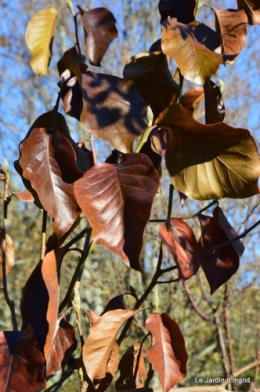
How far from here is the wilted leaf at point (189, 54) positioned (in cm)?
94

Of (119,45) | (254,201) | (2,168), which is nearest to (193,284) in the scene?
(254,201)

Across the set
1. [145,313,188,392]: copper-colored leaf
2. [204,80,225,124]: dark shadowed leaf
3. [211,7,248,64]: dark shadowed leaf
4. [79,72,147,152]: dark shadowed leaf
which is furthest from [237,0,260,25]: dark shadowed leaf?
[145,313,188,392]: copper-colored leaf

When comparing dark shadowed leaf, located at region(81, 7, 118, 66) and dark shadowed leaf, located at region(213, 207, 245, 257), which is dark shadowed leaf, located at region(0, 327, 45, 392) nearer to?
dark shadowed leaf, located at region(213, 207, 245, 257)

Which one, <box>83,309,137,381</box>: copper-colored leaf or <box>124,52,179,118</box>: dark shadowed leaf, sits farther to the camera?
<box>124,52,179,118</box>: dark shadowed leaf

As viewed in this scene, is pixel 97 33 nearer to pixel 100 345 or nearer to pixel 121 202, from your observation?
pixel 121 202

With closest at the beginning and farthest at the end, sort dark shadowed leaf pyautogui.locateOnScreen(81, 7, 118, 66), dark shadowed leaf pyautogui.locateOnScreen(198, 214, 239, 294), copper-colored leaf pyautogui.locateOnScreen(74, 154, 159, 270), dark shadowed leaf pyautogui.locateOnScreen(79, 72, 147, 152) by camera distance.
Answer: copper-colored leaf pyautogui.locateOnScreen(74, 154, 159, 270), dark shadowed leaf pyautogui.locateOnScreen(79, 72, 147, 152), dark shadowed leaf pyautogui.locateOnScreen(198, 214, 239, 294), dark shadowed leaf pyautogui.locateOnScreen(81, 7, 118, 66)

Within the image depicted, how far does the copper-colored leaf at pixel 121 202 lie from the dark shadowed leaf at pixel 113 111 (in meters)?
0.05

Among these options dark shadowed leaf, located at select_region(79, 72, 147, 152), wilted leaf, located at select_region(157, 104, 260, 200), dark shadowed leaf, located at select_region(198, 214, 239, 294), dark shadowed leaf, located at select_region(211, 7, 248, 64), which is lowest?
dark shadowed leaf, located at select_region(198, 214, 239, 294)

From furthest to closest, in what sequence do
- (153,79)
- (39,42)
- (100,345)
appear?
(39,42) → (153,79) → (100,345)

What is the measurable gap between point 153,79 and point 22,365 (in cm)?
50

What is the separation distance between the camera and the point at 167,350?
0.94 meters

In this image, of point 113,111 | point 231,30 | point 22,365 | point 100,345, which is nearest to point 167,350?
point 100,345

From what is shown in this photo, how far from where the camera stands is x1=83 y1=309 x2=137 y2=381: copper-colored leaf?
90 cm

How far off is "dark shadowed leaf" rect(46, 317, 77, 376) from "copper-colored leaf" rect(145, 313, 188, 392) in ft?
0.39
